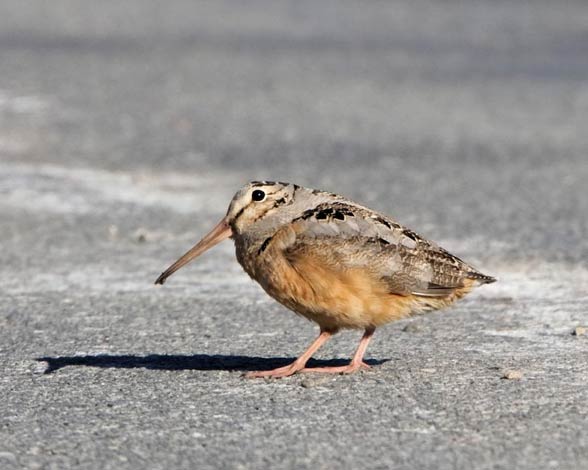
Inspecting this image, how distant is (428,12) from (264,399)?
26.7 metres

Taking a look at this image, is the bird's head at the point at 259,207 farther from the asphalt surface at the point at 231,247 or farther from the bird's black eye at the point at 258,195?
the asphalt surface at the point at 231,247

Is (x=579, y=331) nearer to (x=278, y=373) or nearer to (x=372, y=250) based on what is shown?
(x=372, y=250)

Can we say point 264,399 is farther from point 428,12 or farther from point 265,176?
point 428,12

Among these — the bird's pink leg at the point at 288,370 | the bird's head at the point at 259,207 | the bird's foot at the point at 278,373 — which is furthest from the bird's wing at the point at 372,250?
the bird's foot at the point at 278,373

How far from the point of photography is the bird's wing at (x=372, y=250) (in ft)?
21.6

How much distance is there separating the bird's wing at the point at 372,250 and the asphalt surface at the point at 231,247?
18.7 inches

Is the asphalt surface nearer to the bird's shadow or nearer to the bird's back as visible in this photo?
the bird's shadow

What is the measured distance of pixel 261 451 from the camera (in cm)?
550

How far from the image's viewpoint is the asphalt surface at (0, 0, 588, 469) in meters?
5.81

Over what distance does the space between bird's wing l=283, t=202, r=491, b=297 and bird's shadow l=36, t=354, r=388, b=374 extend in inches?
25.5

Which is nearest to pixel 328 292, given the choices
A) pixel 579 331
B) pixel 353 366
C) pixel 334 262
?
pixel 334 262

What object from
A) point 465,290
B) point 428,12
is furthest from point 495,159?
point 428,12

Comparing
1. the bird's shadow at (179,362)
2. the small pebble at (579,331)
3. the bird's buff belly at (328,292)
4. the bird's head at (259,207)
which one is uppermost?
the bird's head at (259,207)

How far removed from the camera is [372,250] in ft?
21.9
